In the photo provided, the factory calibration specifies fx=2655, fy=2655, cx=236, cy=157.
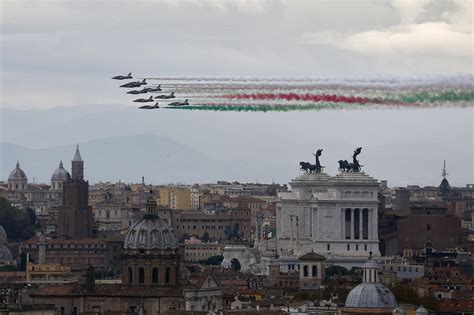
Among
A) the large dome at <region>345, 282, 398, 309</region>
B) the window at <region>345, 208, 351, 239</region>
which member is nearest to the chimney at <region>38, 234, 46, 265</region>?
the window at <region>345, 208, 351, 239</region>

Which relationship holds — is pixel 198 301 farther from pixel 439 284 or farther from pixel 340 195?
pixel 340 195

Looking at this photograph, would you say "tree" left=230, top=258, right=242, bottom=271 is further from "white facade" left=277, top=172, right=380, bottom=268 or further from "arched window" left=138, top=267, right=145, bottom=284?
"arched window" left=138, top=267, right=145, bottom=284

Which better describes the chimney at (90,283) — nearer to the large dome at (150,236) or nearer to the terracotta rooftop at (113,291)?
the terracotta rooftop at (113,291)

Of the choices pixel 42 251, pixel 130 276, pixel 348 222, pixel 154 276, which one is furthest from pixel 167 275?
pixel 348 222

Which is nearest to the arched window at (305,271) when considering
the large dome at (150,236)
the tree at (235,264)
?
the large dome at (150,236)

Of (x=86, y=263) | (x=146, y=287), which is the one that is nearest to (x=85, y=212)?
(x=86, y=263)
